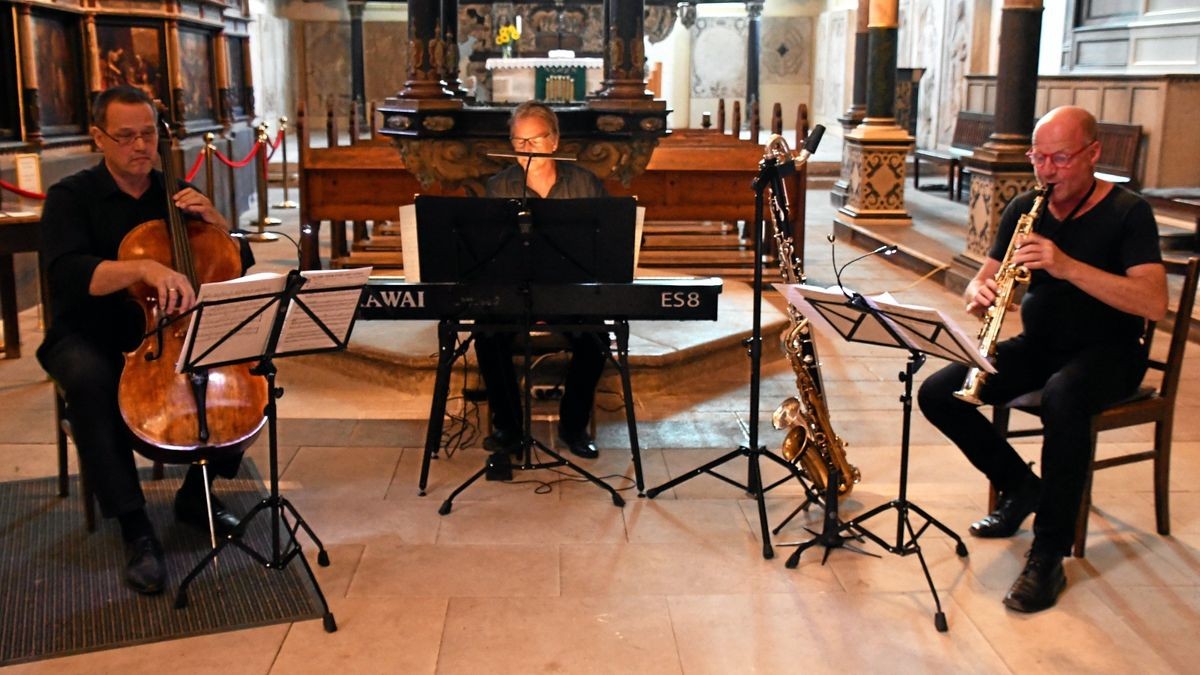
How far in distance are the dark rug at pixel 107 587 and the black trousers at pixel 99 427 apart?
0.77 feet

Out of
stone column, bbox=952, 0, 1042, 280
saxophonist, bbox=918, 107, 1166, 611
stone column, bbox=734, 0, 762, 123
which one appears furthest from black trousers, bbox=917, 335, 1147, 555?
stone column, bbox=734, 0, 762, 123

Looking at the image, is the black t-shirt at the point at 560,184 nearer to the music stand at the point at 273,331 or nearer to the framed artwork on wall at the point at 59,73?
the music stand at the point at 273,331

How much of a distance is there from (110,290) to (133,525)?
2.29 feet

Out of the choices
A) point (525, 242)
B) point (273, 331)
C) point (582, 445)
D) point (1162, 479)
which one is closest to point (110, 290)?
point (273, 331)

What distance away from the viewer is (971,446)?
379 cm

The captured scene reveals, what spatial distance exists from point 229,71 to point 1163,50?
9077 millimetres

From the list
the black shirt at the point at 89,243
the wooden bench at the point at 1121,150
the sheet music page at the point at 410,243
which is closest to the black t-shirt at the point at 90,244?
the black shirt at the point at 89,243

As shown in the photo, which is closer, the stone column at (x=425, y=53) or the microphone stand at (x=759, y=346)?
the microphone stand at (x=759, y=346)

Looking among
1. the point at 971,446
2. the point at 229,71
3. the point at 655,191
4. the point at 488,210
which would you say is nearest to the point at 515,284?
the point at 488,210

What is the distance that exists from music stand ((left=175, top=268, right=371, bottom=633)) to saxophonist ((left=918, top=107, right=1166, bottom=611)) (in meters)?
1.87

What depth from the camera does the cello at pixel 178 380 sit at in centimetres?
332

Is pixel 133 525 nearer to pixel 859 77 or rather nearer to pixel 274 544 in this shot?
pixel 274 544

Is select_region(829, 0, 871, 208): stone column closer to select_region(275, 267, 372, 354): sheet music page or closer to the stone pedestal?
the stone pedestal

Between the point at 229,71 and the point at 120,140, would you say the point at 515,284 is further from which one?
the point at 229,71
